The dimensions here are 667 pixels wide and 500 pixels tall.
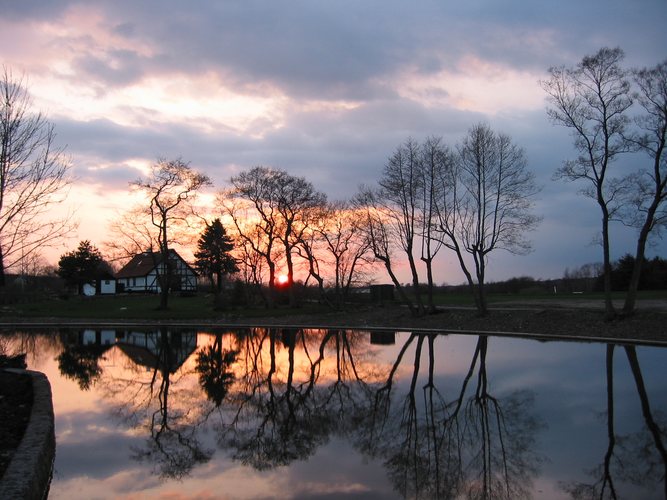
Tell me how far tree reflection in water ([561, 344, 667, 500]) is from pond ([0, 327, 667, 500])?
0.03 meters

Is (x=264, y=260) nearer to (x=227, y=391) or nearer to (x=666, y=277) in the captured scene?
(x=666, y=277)

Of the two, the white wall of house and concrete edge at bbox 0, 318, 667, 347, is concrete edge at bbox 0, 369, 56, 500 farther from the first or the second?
the white wall of house

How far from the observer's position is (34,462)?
20.5ft

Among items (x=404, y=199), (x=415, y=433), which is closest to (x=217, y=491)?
(x=415, y=433)

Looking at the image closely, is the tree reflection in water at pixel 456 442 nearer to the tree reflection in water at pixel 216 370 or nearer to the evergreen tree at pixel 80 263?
the tree reflection in water at pixel 216 370

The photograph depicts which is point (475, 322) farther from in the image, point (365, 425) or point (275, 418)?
point (275, 418)

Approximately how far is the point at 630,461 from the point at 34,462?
7.36m

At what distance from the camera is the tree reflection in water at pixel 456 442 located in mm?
6605

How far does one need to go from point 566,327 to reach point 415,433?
15.9 meters

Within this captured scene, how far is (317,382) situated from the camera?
44.9 feet

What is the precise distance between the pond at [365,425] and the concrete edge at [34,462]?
9.1 inches

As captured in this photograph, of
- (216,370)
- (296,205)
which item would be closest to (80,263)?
(296,205)

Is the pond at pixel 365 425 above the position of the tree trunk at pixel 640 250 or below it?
below

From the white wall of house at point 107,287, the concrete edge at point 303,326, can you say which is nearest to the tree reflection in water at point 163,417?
the concrete edge at point 303,326
